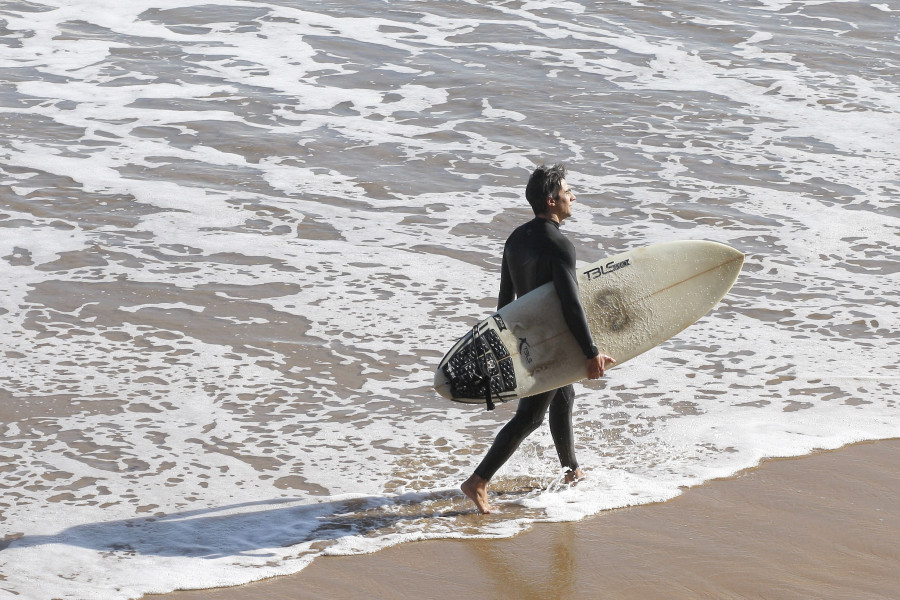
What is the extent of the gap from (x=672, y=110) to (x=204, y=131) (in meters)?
5.55

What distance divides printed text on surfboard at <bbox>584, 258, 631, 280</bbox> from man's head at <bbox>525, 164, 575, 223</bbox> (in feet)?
2.03

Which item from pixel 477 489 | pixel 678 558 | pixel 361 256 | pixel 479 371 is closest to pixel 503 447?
pixel 477 489

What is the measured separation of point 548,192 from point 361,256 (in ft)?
12.3

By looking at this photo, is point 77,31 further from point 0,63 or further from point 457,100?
point 457,100

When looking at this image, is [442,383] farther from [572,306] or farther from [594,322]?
[594,322]

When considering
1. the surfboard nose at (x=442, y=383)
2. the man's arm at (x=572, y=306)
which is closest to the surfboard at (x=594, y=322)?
the surfboard nose at (x=442, y=383)

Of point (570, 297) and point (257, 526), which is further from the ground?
point (570, 297)

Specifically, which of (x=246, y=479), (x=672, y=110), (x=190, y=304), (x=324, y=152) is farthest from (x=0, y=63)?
(x=246, y=479)

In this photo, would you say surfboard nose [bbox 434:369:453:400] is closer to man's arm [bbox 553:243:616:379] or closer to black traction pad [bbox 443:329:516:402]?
black traction pad [bbox 443:329:516:402]

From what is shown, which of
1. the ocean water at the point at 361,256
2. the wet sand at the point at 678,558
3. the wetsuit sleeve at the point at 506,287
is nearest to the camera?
the wet sand at the point at 678,558

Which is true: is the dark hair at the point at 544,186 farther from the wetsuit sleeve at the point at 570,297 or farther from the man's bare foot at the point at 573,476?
the man's bare foot at the point at 573,476

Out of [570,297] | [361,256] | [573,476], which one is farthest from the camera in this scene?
[361,256]

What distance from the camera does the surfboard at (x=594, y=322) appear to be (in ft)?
14.8

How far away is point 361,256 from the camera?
25.9ft
